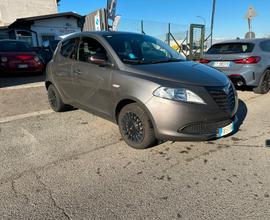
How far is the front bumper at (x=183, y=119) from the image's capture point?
118 inches

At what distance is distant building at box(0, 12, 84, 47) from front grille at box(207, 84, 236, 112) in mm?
19099

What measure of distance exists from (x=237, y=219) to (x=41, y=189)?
6.54ft

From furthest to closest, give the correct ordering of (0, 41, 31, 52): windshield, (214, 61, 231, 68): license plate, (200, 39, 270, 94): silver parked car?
(0, 41, 31, 52): windshield
(214, 61, 231, 68): license plate
(200, 39, 270, 94): silver parked car

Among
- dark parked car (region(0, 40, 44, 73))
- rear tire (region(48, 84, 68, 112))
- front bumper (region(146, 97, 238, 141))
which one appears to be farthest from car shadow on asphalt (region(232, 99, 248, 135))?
dark parked car (region(0, 40, 44, 73))

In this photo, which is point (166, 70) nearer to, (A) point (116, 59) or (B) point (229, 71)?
(A) point (116, 59)

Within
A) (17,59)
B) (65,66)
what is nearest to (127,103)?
(65,66)

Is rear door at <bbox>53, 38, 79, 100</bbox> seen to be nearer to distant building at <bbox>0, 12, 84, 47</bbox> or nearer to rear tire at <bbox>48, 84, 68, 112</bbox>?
rear tire at <bbox>48, 84, 68, 112</bbox>

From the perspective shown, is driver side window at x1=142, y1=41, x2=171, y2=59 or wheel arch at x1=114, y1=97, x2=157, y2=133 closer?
wheel arch at x1=114, y1=97, x2=157, y2=133

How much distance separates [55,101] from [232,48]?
502 cm

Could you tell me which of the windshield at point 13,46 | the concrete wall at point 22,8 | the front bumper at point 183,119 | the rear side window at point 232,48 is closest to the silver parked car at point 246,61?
the rear side window at point 232,48

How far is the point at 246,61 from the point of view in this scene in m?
6.45

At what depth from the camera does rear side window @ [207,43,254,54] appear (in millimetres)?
6673

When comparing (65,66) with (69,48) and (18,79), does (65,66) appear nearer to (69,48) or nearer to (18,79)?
(69,48)

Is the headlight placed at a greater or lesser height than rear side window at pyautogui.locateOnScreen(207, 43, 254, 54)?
lesser
